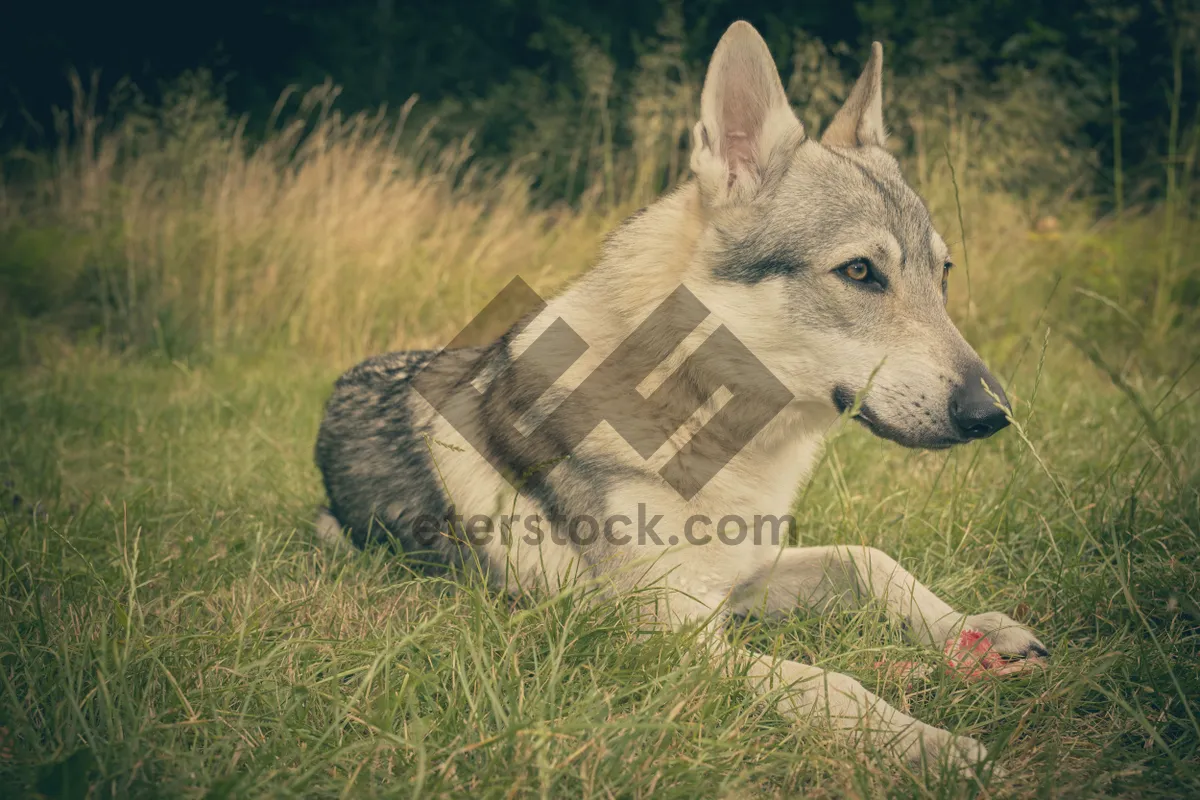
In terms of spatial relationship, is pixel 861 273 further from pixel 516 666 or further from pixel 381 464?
pixel 381 464

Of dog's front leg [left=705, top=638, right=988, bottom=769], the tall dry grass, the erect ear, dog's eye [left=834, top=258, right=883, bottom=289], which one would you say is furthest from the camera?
the tall dry grass

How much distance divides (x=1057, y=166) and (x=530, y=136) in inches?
315

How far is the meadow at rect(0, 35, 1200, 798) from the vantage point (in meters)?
1.63

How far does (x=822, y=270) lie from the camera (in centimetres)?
238

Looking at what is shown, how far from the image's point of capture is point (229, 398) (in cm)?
492

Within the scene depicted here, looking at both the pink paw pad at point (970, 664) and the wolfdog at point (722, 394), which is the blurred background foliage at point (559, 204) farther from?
the pink paw pad at point (970, 664)

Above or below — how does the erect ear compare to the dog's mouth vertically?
above

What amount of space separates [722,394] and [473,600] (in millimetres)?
948

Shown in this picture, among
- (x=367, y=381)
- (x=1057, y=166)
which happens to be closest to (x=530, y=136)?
(x=1057, y=166)

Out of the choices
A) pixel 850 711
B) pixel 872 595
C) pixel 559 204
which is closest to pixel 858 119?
pixel 872 595

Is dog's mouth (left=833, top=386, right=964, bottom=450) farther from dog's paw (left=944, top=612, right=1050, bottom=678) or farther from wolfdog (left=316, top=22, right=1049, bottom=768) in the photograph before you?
dog's paw (left=944, top=612, right=1050, bottom=678)

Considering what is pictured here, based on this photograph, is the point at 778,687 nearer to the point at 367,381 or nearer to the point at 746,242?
the point at 746,242

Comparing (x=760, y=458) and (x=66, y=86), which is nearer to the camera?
(x=760, y=458)

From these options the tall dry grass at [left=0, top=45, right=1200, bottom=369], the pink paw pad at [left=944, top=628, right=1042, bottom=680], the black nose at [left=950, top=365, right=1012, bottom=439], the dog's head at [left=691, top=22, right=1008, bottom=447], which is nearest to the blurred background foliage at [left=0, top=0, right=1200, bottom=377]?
the tall dry grass at [left=0, top=45, right=1200, bottom=369]
